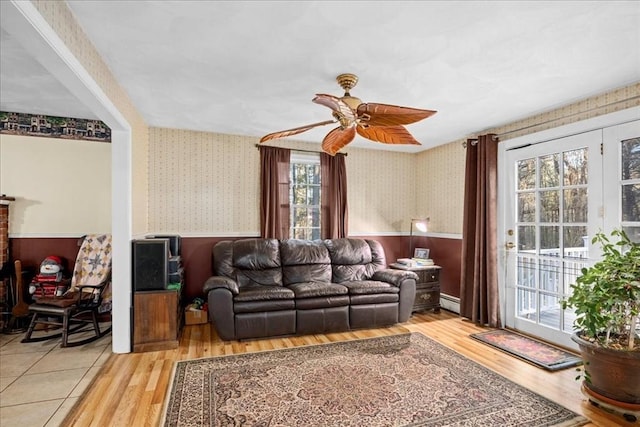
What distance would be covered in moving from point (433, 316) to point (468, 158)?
214cm

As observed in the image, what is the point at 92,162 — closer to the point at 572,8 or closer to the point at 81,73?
the point at 81,73

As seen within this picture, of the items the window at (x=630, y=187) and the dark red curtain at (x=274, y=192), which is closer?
the window at (x=630, y=187)

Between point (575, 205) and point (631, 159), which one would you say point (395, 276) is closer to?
point (575, 205)

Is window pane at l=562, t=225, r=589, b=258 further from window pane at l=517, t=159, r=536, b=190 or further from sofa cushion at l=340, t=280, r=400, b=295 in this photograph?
sofa cushion at l=340, t=280, r=400, b=295

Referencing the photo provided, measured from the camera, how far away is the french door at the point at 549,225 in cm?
317

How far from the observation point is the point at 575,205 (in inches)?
129

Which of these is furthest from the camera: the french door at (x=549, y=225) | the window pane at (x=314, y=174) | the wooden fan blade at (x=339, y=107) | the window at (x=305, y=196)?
the window pane at (x=314, y=174)

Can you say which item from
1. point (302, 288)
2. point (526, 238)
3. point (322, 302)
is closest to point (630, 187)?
point (526, 238)

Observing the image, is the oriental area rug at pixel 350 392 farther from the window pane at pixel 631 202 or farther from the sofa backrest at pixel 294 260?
the window pane at pixel 631 202

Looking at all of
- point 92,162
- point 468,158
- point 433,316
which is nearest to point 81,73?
point 92,162

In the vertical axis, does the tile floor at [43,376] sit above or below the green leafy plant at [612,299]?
below

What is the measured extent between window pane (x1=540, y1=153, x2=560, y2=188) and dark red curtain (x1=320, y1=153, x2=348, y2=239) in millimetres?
2453

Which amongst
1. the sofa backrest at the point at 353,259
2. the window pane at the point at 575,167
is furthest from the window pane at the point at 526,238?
the sofa backrest at the point at 353,259

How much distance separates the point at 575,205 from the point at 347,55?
2.71 metres
